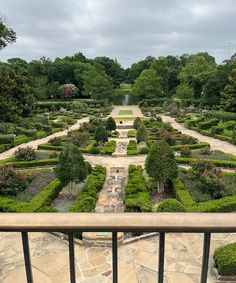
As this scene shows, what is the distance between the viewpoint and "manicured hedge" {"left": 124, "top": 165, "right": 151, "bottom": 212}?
8.09 metres

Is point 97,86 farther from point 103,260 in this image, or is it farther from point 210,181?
point 103,260

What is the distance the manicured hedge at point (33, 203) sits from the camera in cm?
827

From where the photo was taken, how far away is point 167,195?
10.1 m

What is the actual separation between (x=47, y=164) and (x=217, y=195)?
8.83 meters

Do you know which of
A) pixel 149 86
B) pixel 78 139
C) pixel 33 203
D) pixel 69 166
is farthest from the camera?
pixel 149 86

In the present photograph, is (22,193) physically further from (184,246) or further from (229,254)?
(229,254)

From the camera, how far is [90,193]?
30.7 ft

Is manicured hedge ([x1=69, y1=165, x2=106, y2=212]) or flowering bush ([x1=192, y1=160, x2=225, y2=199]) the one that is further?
flowering bush ([x1=192, y1=160, x2=225, y2=199])

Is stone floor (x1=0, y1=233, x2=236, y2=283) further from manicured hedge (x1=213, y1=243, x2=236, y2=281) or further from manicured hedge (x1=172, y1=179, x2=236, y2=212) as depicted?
manicured hedge (x1=172, y1=179, x2=236, y2=212)

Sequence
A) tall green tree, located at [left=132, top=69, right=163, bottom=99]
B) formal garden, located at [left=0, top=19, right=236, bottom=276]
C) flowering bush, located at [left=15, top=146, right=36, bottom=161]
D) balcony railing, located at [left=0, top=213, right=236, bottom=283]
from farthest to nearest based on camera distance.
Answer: tall green tree, located at [left=132, top=69, right=163, bottom=99] < flowering bush, located at [left=15, top=146, right=36, bottom=161] < formal garden, located at [left=0, top=19, right=236, bottom=276] < balcony railing, located at [left=0, top=213, right=236, bottom=283]

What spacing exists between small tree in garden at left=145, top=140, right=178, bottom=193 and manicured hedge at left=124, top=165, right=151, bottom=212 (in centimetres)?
71

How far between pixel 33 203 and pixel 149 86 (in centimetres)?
4599

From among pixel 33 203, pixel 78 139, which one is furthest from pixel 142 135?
pixel 33 203

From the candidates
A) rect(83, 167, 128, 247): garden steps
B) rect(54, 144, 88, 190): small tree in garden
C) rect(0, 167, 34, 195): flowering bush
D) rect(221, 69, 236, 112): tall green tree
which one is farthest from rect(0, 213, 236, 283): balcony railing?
rect(221, 69, 236, 112): tall green tree
